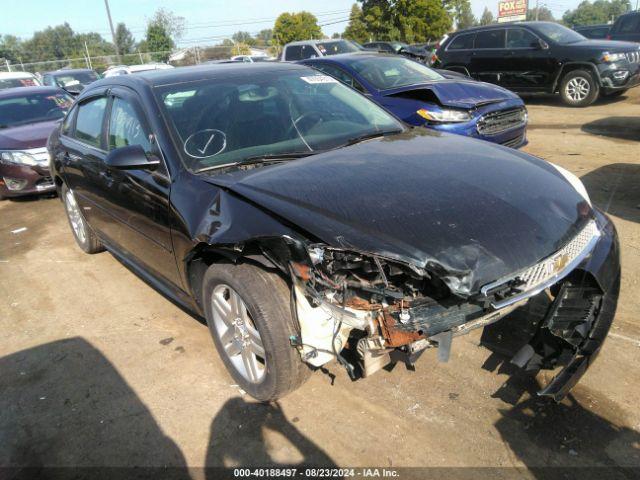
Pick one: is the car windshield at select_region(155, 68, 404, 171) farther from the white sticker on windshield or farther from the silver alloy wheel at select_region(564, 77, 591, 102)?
the silver alloy wheel at select_region(564, 77, 591, 102)

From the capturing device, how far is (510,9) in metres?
36.2

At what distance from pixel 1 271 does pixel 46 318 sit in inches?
57.9

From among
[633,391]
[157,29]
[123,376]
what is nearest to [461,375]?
[633,391]

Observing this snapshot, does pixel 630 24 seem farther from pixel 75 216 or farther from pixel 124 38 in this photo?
pixel 124 38

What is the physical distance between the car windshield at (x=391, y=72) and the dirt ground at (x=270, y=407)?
13.5 feet

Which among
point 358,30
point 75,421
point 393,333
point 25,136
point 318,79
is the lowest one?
point 75,421

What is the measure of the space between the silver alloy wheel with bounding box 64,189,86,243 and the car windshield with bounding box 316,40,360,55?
1037 centimetres

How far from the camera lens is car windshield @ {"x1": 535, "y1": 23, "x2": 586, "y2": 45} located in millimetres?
10539

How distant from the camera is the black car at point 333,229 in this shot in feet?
6.83

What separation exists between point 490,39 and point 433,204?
A: 10.6 m

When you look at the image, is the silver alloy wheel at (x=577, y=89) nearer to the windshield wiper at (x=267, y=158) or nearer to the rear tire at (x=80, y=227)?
the windshield wiper at (x=267, y=158)

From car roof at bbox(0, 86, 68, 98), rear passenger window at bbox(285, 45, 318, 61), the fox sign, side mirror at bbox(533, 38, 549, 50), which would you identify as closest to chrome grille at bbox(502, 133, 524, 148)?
side mirror at bbox(533, 38, 549, 50)

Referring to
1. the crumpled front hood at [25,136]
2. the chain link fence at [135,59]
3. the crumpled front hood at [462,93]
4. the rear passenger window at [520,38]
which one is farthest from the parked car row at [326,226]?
the chain link fence at [135,59]

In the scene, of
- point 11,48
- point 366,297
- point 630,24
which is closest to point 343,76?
point 366,297
